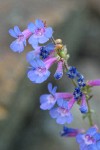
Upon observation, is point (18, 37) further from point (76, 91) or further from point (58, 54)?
point (76, 91)

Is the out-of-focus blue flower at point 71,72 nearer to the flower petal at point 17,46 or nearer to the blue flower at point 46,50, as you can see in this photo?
the blue flower at point 46,50

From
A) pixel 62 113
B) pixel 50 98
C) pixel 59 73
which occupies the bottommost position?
pixel 62 113

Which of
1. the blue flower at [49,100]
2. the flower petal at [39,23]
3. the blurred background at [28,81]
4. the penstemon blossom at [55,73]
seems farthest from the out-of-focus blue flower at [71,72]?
the blurred background at [28,81]

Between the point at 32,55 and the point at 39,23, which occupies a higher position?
the point at 39,23

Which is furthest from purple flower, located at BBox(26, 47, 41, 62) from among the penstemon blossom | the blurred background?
the blurred background

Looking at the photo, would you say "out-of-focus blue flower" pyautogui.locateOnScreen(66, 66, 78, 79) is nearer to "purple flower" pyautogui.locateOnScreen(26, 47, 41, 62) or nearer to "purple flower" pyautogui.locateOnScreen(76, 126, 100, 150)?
"purple flower" pyautogui.locateOnScreen(26, 47, 41, 62)

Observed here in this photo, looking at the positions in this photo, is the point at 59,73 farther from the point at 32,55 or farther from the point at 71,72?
the point at 32,55

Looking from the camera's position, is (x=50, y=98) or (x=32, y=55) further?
(x=50, y=98)

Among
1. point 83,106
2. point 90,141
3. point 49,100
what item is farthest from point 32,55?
point 90,141
